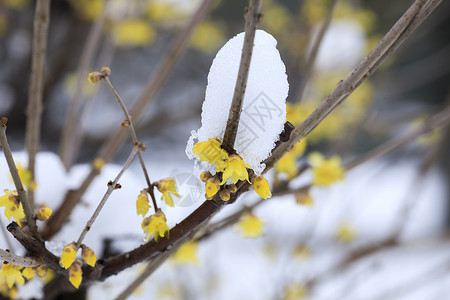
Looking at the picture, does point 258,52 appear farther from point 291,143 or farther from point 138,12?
point 138,12

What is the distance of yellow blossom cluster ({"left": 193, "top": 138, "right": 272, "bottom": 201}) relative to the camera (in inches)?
13.0

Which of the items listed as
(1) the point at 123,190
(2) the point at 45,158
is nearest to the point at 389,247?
(1) the point at 123,190

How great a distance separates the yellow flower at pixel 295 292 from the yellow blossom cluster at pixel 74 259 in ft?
2.48

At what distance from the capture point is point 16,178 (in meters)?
0.35

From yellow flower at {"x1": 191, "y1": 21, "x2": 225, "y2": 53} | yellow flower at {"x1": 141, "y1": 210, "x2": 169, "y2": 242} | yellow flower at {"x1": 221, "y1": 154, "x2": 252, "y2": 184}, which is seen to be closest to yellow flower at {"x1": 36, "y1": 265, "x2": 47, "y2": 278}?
yellow flower at {"x1": 141, "y1": 210, "x2": 169, "y2": 242}

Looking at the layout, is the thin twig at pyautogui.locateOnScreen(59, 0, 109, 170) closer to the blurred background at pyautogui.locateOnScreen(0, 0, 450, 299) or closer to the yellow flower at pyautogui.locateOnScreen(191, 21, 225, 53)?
the blurred background at pyautogui.locateOnScreen(0, 0, 450, 299)

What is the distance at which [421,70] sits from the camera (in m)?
2.01

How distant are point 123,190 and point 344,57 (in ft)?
4.62

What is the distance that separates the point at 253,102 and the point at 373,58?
0.11m

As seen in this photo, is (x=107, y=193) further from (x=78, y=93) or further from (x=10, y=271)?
(x=78, y=93)

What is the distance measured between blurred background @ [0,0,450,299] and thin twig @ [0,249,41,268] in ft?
1.19

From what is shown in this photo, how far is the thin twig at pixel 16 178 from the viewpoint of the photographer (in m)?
0.34

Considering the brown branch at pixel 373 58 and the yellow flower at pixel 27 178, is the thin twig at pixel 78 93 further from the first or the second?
the brown branch at pixel 373 58

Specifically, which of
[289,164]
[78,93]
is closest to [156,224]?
[289,164]
